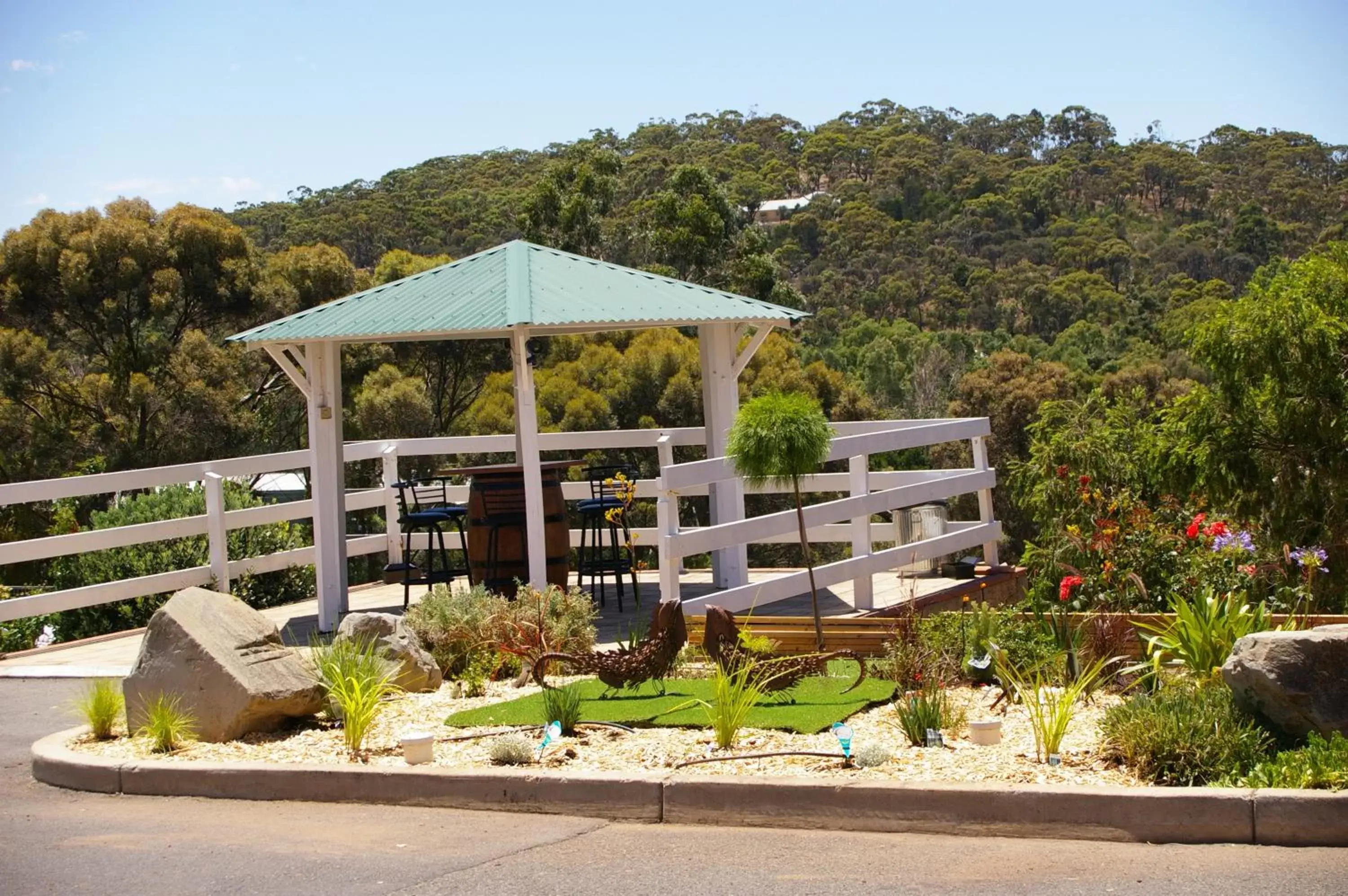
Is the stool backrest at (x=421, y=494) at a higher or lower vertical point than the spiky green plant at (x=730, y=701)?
higher

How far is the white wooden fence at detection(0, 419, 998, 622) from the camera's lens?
1061cm

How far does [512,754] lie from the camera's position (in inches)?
282

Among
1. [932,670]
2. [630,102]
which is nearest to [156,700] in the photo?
[932,670]

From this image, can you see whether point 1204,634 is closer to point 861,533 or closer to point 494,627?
point 861,533

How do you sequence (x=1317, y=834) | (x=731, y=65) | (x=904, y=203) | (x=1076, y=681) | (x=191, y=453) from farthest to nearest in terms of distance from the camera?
(x=904, y=203) < (x=731, y=65) < (x=191, y=453) < (x=1076, y=681) < (x=1317, y=834)

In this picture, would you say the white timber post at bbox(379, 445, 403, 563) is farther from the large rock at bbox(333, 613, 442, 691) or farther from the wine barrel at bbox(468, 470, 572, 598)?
the large rock at bbox(333, 613, 442, 691)

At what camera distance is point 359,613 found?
8.77m

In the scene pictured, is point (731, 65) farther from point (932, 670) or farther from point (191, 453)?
point (932, 670)

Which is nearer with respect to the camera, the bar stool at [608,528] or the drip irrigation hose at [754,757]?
the drip irrigation hose at [754,757]

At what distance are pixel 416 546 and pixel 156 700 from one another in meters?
8.68

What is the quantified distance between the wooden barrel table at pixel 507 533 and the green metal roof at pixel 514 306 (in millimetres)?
1201

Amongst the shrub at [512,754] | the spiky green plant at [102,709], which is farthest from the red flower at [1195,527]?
the spiky green plant at [102,709]

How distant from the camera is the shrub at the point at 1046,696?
671cm

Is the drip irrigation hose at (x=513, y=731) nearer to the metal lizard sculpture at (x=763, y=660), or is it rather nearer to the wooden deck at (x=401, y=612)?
the metal lizard sculpture at (x=763, y=660)
